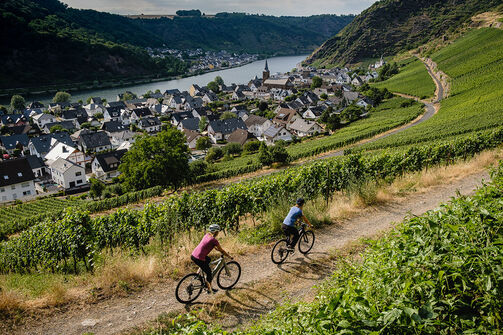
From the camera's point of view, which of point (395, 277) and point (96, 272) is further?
point (96, 272)

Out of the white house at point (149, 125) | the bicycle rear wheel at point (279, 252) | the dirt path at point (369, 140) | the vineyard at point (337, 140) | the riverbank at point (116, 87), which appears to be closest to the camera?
the bicycle rear wheel at point (279, 252)

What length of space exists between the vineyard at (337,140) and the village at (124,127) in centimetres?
674

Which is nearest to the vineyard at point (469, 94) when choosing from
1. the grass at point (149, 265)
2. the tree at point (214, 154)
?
the grass at point (149, 265)

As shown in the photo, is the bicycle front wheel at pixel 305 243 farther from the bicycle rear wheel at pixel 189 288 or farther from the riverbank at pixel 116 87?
the riverbank at pixel 116 87

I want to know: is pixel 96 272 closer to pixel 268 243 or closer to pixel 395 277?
pixel 268 243

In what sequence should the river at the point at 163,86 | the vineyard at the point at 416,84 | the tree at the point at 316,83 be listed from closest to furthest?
the vineyard at the point at 416,84, the tree at the point at 316,83, the river at the point at 163,86

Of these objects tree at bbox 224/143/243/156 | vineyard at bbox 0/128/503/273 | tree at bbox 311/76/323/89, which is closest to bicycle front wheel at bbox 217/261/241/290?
vineyard at bbox 0/128/503/273

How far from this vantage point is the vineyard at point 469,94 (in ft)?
125

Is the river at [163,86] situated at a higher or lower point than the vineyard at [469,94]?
higher

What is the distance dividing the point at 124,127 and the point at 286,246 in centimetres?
7898

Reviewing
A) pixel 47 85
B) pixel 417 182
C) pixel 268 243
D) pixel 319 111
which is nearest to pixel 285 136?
pixel 319 111

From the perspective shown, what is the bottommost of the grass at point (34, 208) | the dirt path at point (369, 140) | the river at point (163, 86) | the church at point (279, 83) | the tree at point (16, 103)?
the grass at point (34, 208)

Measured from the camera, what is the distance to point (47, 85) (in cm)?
13525

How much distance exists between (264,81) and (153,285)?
134378mm
